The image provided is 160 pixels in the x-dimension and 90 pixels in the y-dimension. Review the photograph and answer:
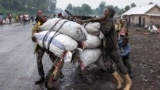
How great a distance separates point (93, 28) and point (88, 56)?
0.65 m

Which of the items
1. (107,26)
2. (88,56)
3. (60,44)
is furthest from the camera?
(88,56)

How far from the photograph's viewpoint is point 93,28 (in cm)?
703

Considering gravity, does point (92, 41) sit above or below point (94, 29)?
below

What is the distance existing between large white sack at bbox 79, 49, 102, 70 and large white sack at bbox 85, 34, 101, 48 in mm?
123

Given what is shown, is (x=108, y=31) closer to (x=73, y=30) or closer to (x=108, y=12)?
(x=108, y=12)

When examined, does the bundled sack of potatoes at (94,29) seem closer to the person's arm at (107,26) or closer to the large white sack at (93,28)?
the large white sack at (93,28)

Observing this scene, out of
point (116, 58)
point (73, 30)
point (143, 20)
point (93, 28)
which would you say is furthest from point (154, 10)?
point (73, 30)

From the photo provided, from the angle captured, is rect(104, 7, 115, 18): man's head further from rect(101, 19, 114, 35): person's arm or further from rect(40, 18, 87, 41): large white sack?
rect(40, 18, 87, 41): large white sack

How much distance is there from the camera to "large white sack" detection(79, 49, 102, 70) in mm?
6771

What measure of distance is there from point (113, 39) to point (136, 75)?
6.72ft

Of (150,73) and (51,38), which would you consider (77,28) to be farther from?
(150,73)

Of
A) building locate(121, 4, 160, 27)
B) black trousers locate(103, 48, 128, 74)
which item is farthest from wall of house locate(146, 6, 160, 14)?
black trousers locate(103, 48, 128, 74)

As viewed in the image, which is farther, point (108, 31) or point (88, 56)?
point (88, 56)

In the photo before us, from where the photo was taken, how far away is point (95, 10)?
166750 mm
